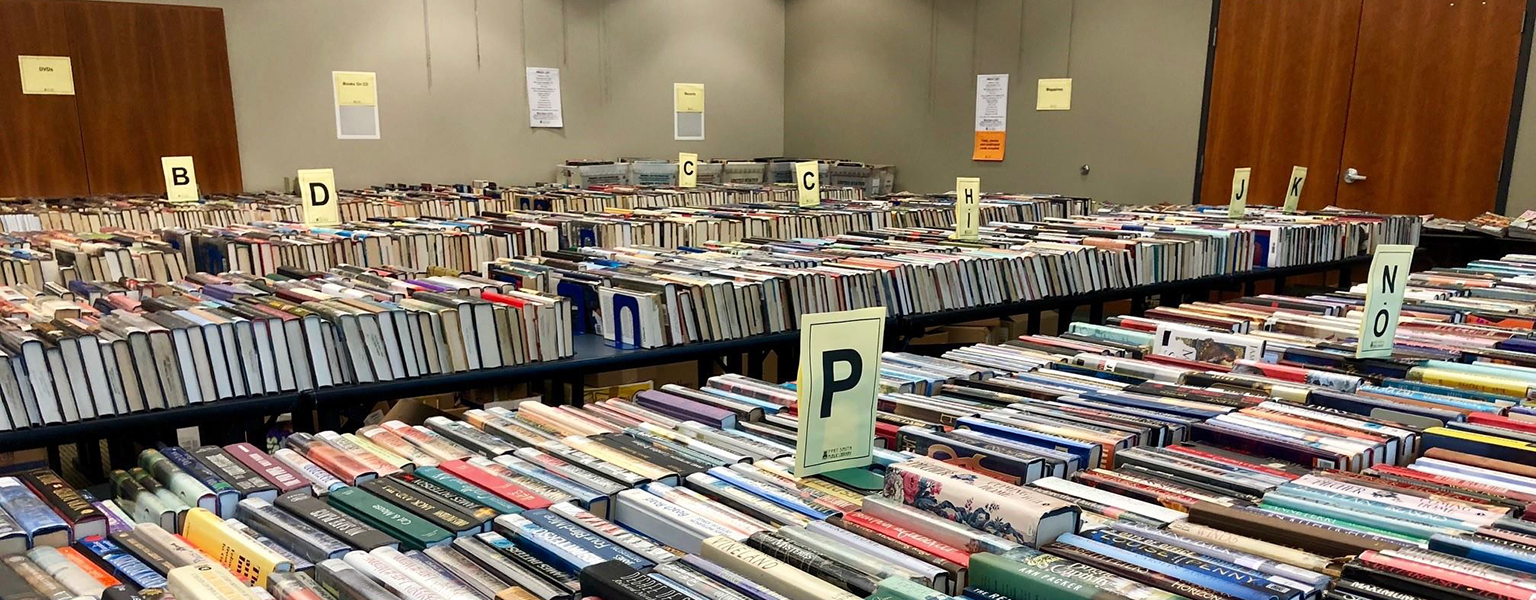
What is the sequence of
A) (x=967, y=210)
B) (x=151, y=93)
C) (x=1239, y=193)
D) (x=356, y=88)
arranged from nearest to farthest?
(x=967, y=210) → (x=1239, y=193) → (x=151, y=93) → (x=356, y=88)

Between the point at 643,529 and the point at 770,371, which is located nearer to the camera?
the point at 643,529

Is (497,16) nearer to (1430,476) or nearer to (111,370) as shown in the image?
(111,370)

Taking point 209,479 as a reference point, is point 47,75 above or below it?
above

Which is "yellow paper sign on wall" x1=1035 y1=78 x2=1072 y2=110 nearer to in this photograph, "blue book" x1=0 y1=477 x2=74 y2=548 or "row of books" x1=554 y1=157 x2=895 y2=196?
"row of books" x1=554 y1=157 x2=895 y2=196

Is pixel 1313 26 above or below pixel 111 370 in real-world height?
above

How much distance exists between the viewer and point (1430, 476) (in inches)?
67.0

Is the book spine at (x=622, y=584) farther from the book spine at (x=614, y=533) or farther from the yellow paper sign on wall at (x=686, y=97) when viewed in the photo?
the yellow paper sign on wall at (x=686, y=97)

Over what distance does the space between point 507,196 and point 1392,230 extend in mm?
5976

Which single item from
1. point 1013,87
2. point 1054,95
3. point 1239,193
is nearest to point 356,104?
point 1013,87

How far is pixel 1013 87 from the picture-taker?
376 inches

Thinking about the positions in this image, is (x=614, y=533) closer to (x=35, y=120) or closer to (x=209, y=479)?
(x=209, y=479)

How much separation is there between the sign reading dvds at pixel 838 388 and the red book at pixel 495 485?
0.43 m

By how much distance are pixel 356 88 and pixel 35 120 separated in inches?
86.3

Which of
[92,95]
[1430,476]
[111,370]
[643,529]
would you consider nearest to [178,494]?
[643,529]
